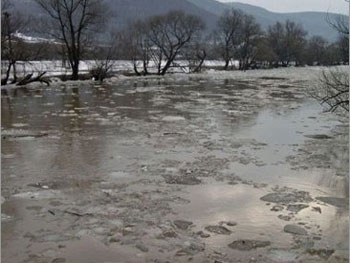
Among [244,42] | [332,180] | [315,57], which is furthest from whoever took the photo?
[315,57]

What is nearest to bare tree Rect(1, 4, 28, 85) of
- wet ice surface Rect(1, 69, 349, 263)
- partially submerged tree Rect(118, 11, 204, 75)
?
partially submerged tree Rect(118, 11, 204, 75)

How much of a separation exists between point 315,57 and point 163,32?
4922 cm

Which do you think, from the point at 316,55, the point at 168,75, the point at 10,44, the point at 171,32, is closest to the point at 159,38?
the point at 171,32

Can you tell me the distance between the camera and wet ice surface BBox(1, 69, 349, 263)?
6.95 m

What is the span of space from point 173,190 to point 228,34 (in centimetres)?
7700

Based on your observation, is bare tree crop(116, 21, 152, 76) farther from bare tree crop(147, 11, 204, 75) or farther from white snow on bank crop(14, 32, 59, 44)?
white snow on bank crop(14, 32, 59, 44)

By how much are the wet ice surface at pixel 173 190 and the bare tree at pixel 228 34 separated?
64097mm

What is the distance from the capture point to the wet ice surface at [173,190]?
22.8ft

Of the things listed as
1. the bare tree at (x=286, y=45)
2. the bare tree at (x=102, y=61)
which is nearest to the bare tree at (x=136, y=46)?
the bare tree at (x=102, y=61)

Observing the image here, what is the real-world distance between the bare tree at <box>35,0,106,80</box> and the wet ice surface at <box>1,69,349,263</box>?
26946 mm

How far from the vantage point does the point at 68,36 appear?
48.0 meters

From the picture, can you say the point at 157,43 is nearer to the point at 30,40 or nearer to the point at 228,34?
the point at 30,40

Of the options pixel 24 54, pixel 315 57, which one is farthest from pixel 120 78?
pixel 315 57

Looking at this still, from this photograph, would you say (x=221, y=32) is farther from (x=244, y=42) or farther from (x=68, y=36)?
(x=68, y=36)
